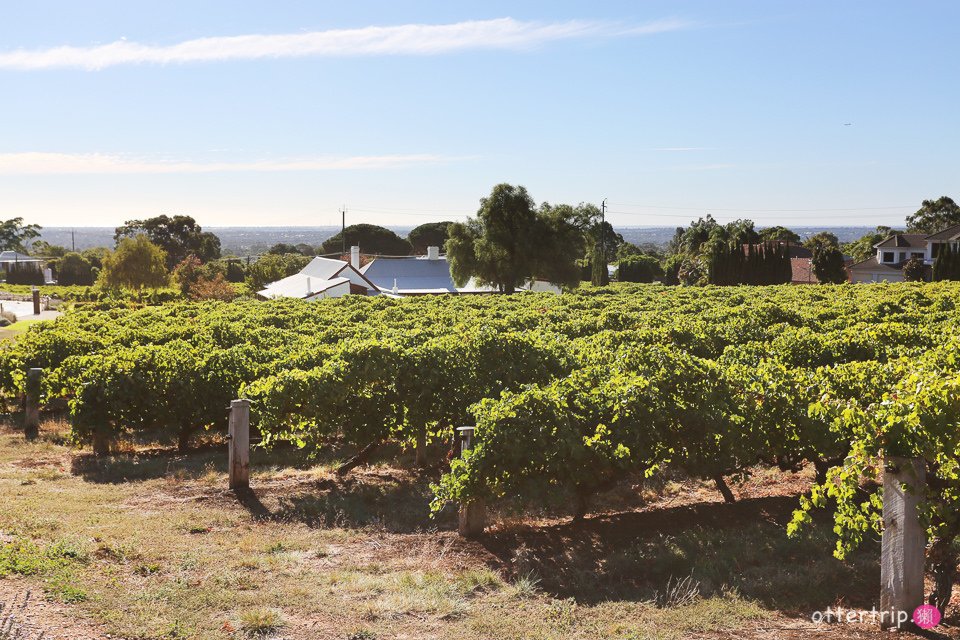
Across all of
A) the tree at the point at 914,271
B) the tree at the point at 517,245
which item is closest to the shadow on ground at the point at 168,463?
the tree at the point at 517,245

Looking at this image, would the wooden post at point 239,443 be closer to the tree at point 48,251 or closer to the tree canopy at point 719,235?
the tree canopy at point 719,235

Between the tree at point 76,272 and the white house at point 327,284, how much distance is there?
52.8m

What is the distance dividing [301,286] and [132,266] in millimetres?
16271

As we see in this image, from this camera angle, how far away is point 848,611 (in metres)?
6.36

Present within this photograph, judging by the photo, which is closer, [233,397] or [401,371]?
[401,371]

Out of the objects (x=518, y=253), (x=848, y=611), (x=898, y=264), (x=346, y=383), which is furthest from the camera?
(x=898, y=264)

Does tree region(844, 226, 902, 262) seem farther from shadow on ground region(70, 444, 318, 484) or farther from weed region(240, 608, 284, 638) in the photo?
weed region(240, 608, 284, 638)

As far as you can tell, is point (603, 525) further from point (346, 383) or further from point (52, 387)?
point (52, 387)

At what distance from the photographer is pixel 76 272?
108500 mm

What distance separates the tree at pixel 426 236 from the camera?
131m

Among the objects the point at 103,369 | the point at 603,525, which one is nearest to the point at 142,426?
the point at 103,369

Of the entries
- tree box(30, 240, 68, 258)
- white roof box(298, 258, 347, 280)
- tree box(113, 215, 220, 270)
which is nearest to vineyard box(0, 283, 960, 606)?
white roof box(298, 258, 347, 280)

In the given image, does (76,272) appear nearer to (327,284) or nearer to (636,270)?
(327,284)

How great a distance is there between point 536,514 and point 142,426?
25.8 feet
